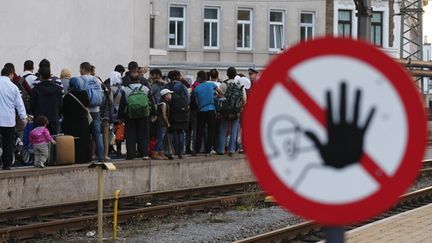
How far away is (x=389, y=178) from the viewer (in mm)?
3258

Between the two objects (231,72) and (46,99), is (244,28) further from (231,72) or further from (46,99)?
(46,99)

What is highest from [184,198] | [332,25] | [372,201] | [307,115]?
[332,25]

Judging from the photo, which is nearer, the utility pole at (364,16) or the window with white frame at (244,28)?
the utility pole at (364,16)

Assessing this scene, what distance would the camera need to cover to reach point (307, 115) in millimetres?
3297

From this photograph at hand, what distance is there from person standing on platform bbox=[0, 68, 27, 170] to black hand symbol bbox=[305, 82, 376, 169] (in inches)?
470

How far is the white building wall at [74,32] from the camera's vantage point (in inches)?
863

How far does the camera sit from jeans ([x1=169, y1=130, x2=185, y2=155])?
18.6m

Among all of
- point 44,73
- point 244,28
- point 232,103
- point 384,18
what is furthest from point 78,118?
point 384,18

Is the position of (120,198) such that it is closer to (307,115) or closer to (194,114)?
(194,114)

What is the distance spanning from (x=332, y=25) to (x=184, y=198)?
113 feet

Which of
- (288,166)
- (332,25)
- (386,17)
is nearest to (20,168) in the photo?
(288,166)

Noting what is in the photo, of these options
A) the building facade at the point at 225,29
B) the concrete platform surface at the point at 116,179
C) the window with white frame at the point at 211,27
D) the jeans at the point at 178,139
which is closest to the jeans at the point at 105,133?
the concrete platform surface at the point at 116,179

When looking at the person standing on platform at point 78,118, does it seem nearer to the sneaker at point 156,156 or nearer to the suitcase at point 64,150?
the suitcase at point 64,150

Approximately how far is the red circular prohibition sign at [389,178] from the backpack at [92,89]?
1320cm
